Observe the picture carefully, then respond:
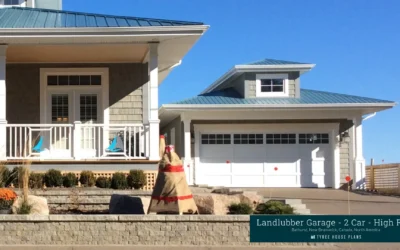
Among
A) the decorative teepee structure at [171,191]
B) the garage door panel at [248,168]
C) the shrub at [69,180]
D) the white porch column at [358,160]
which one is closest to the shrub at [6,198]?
the shrub at [69,180]

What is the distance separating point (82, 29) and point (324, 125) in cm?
1127

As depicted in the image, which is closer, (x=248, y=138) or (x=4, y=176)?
(x=4, y=176)

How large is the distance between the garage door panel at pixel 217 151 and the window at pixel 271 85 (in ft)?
9.28

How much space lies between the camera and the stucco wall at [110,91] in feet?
56.6

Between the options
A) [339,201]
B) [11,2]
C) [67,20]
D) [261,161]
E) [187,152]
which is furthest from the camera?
[261,161]

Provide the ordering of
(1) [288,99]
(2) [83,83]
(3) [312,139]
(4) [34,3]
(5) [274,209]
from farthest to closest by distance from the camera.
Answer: (1) [288,99], (3) [312,139], (4) [34,3], (2) [83,83], (5) [274,209]

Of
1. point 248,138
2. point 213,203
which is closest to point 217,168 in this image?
point 248,138

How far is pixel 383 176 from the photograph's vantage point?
2288 centimetres

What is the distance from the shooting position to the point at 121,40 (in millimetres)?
14914

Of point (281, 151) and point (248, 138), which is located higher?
point (248, 138)

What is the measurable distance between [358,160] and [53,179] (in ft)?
41.1

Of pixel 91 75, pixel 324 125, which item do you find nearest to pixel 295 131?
pixel 324 125

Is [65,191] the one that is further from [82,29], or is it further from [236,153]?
[236,153]

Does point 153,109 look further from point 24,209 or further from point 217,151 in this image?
point 217,151
